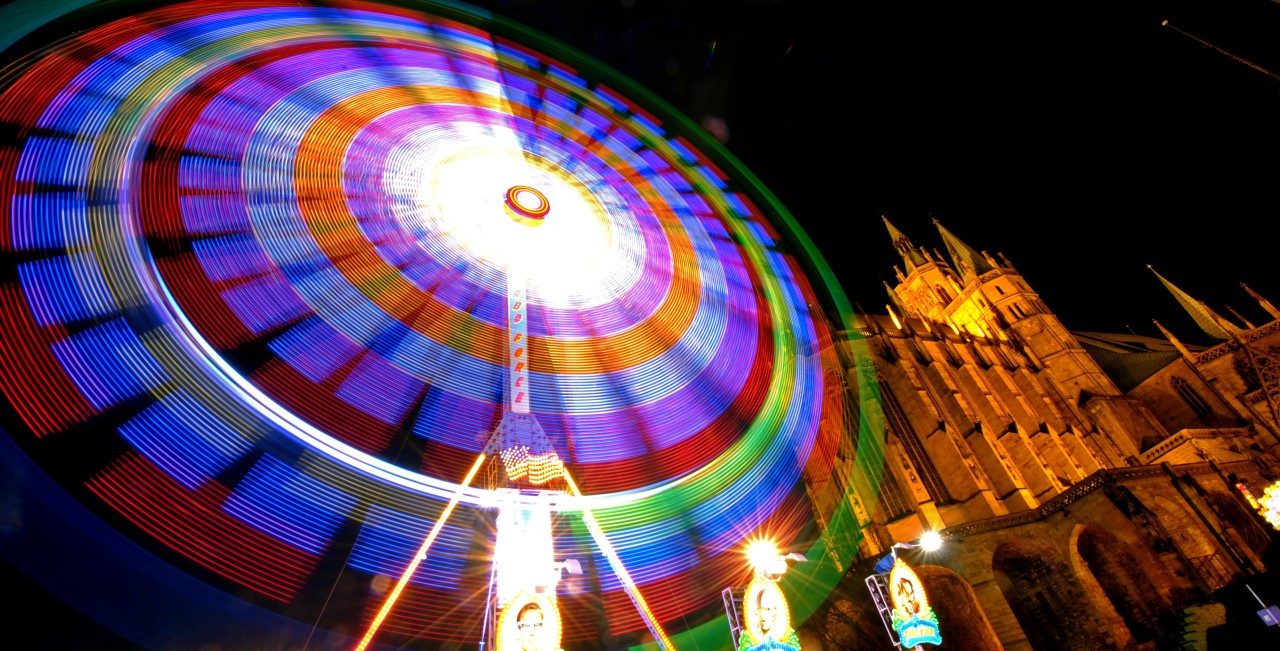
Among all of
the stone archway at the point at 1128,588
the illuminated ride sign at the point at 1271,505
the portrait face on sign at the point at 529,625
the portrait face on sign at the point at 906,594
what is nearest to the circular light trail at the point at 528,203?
the portrait face on sign at the point at 529,625

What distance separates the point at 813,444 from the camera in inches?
424

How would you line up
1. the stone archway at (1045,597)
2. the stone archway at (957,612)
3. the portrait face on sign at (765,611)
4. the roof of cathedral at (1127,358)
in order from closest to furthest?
the portrait face on sign at (765,611) → the stone archway at (1045,597) → the stone archway at (957,612) → the roof of cathedral at (1127,358)

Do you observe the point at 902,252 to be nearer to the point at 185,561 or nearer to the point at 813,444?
the point at 813,444

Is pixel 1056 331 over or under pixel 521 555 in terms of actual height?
over

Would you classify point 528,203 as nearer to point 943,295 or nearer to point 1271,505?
point 1271,505

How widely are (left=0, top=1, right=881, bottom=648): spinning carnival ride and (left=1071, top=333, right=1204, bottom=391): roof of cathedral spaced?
3092 centimetres

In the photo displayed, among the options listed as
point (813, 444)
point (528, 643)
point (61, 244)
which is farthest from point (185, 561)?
point (813, 444)

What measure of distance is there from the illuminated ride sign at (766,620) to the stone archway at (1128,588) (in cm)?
1323

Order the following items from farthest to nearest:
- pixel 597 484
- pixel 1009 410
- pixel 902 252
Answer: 1. pixel 902 252
2. pixel 1009 410
3. pixel 597 484

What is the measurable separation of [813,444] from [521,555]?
611 centimetres

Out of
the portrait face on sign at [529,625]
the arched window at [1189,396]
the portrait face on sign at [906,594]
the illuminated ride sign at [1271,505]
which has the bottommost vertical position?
the portrait face on sign at [529,625]

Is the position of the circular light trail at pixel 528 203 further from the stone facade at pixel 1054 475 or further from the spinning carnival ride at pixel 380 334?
the stone facade at pixel 1054 475

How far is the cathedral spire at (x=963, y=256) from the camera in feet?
126

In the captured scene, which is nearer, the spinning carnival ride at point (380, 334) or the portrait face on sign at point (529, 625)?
the spinning carnival ride at point (380, 334)
